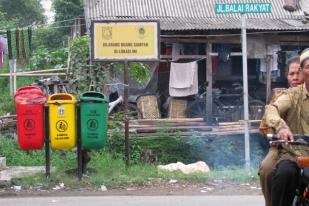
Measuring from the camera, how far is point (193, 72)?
16578 millimetres

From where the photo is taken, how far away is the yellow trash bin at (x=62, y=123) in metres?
8.68

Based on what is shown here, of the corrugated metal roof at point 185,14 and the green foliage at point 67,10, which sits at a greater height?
the green foliage at point 67,10

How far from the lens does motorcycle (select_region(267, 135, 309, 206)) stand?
3.51m

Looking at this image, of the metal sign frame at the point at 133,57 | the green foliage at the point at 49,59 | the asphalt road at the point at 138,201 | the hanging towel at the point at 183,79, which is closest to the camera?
the asphalt road at the point at 138,201

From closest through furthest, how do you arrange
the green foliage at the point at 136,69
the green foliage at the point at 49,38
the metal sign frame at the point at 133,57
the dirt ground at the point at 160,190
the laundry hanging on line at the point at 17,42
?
the dirt ground at the point at 160,190
the metal sign frame at the point at 133,57
the green foliage at the point at 136,69
the laundry hanging on line at the point at 17,42
the green foliage at the point at 49,38

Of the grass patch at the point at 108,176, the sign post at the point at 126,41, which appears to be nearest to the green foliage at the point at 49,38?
the grass patch at the point at 108,176

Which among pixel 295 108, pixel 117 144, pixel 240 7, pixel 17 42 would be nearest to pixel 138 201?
pixel 240 7

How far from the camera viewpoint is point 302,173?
11.8 ft

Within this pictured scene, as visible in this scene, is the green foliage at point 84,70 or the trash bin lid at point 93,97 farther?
the green foliage at point 84,70

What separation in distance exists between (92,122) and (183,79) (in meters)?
8.21

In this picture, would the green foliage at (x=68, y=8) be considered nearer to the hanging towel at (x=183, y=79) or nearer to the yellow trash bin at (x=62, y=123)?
the hanging towel at (x=183, y=79)

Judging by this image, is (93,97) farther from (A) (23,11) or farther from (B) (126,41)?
(A) (23,11)

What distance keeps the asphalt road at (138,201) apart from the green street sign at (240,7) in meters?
2.78

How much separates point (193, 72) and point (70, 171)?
26.0 ft
